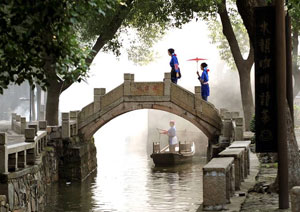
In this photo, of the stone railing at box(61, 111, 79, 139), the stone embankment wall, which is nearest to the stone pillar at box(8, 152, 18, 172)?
the stone embankment wall

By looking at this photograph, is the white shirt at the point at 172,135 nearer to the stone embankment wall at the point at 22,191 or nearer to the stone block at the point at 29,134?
the stone embankment wall at the point at 22,191

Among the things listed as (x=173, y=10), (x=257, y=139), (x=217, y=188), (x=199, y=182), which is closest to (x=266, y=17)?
(x=257, y=139)

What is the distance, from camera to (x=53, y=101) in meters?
25.6

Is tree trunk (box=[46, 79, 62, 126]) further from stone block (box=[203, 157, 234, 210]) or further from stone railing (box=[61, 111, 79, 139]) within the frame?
stone block (box=[203, 157, 234, 210])

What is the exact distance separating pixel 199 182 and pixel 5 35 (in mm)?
16938

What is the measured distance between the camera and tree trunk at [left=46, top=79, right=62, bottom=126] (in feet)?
83.3

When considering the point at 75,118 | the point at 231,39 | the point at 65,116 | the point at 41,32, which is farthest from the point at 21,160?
the point at 231,39

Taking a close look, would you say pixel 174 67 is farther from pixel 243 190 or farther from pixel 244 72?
pixel 243 190

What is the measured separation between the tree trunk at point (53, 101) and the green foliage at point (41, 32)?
1428 cm

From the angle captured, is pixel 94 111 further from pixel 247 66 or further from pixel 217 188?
pixel 217 188

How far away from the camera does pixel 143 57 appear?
3772 centimetres

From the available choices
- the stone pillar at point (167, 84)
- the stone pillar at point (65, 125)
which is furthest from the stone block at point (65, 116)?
the stone pillar at point (167, 84)

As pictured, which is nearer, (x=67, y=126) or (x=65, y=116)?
(x=65, y=116)

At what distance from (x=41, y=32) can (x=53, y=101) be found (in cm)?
1572
